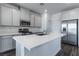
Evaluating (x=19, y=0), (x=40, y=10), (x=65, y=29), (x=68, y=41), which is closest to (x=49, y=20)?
(x=40, y=10)

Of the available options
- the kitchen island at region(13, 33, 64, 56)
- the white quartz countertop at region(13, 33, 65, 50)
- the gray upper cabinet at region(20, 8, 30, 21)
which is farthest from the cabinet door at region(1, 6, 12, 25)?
the white quartz countertop at region(13, 33, 65, 50)

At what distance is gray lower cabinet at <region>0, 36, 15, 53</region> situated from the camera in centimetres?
216

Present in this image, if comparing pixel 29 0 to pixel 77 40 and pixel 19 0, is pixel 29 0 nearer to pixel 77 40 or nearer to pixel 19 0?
pixel 19 0

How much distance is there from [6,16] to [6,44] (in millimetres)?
989

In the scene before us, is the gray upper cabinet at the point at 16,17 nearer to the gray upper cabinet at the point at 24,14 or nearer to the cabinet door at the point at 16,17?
the cabinet door at the point at 16,17

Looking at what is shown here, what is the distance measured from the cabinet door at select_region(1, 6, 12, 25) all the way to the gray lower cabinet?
578 mm

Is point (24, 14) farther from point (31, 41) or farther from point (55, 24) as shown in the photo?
point (31, 41)

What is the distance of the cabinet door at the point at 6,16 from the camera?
2.37 meters

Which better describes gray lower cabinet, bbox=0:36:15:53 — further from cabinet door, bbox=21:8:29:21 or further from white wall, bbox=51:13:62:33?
white wall, bbox=51:13:62:33

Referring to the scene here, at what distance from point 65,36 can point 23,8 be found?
2.26m

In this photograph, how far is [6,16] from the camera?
2.48m

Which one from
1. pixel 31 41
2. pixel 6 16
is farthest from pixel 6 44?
pixel 31 41

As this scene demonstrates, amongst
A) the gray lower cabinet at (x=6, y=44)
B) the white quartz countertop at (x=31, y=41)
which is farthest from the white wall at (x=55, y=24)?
the gray lower cabinet at (x=6, y=44)

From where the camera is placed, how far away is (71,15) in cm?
313
